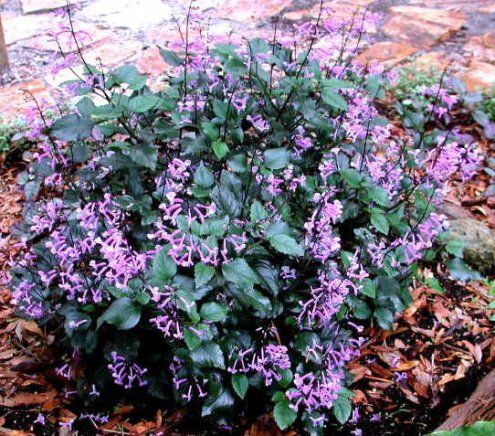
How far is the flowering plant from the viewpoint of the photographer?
6.61 feet

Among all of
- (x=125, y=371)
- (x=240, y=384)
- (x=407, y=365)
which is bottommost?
(x=407, y=365)

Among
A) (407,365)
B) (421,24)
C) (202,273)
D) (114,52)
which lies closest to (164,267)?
(202,273)

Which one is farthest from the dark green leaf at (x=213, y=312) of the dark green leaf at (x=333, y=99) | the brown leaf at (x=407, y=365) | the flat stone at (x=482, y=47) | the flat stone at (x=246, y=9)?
the flat stone at (x=246, y=9)

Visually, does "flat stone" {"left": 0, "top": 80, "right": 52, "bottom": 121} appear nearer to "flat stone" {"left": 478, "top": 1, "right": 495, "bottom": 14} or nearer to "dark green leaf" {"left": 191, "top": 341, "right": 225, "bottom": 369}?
"dark green leaf" {"left": 191, "top": 341, "right": 225, "bottom": 369}

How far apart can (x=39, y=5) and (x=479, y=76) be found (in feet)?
14.1

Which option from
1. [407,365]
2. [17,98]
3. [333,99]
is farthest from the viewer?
[17,98]

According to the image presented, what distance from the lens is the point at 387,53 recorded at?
4906mm

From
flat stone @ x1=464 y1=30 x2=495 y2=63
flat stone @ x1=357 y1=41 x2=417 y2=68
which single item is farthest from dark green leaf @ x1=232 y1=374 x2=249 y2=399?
flat stone @ x1=464 y1=30 x2=495 y2=63

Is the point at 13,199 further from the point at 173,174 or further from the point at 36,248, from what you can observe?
the point at 173,174

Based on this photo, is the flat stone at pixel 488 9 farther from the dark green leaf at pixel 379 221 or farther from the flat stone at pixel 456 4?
the dark green leaf at pixel 379 221

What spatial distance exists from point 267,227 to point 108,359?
813 mm

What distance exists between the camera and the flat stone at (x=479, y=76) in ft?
14.3

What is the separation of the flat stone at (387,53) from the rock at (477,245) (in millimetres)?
1958

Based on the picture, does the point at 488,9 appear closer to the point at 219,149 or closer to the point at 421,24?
the point at 421,24
